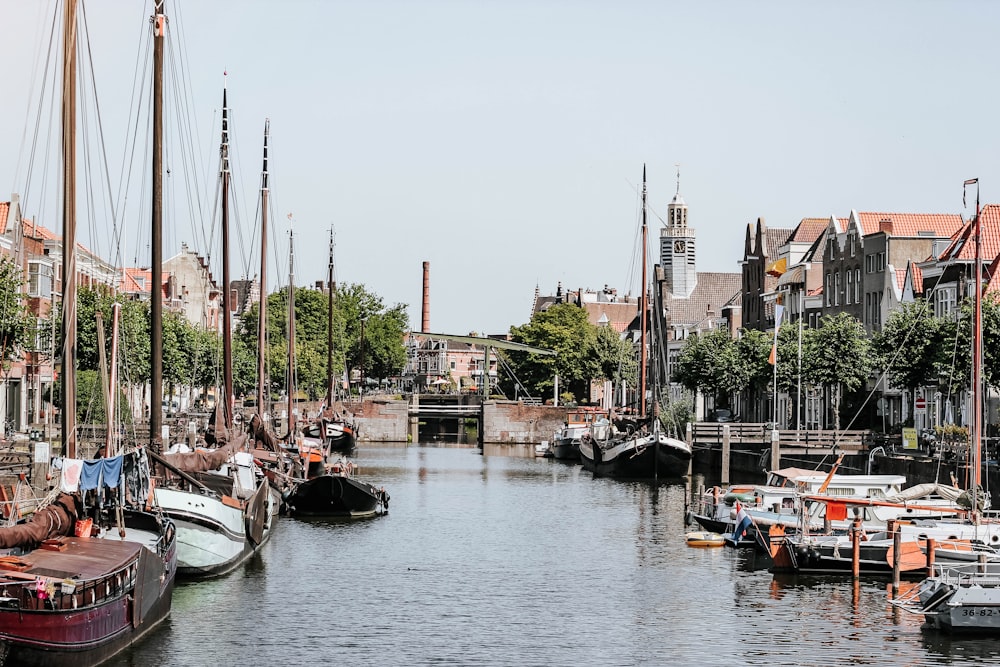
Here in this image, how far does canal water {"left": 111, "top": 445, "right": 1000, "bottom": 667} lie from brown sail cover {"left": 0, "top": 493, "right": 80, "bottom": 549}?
3201mm

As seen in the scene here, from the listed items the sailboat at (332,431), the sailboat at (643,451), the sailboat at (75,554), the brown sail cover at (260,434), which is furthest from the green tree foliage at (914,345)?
the sailboat at (75,554)

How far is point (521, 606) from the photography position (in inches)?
1608

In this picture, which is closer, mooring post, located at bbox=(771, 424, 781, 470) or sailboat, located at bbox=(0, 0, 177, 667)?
sailboat, located at bbox=(0, 0, 177, 667)

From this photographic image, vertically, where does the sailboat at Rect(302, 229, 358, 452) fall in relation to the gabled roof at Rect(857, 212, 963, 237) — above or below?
below

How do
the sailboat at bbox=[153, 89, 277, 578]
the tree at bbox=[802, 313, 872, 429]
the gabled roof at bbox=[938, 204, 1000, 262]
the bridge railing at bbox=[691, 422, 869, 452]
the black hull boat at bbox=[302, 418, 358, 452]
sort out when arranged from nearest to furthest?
the sailboat at bbox=[153, 89, 277, 578]
the gabled roof at bbox=[938, 204, 1000, 262]
the bridge railing at bbox=[691, 422, 869, 452]
the tree at bbox=[802, 313, 872, 429]
the black hull boat at bbox=[302, 418, 358, 452]

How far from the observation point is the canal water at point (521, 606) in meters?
33.7

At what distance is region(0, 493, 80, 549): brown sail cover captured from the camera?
3050cm

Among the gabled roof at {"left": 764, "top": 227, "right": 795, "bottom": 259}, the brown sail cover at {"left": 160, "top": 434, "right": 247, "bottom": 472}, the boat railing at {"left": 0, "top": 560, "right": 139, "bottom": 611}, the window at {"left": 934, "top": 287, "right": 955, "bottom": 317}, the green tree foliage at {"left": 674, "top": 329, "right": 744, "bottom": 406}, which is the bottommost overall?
the boat railing at {"left": 0, "top": 560, "right": 139, "bottom": 611}

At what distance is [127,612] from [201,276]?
435 ft

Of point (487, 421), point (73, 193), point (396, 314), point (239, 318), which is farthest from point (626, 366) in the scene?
point (73, 193)

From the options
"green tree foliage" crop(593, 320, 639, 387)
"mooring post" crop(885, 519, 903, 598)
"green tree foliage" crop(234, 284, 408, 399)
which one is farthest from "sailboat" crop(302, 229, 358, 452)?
"mooring post" crop(885, 519, 903, 598)

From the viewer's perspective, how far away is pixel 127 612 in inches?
1216

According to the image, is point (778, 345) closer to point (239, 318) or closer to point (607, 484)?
point (607, 484)

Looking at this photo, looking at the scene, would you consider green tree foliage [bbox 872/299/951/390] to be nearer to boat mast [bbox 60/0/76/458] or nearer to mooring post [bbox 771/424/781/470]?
mooring post [bbox 771/424/781/470]
